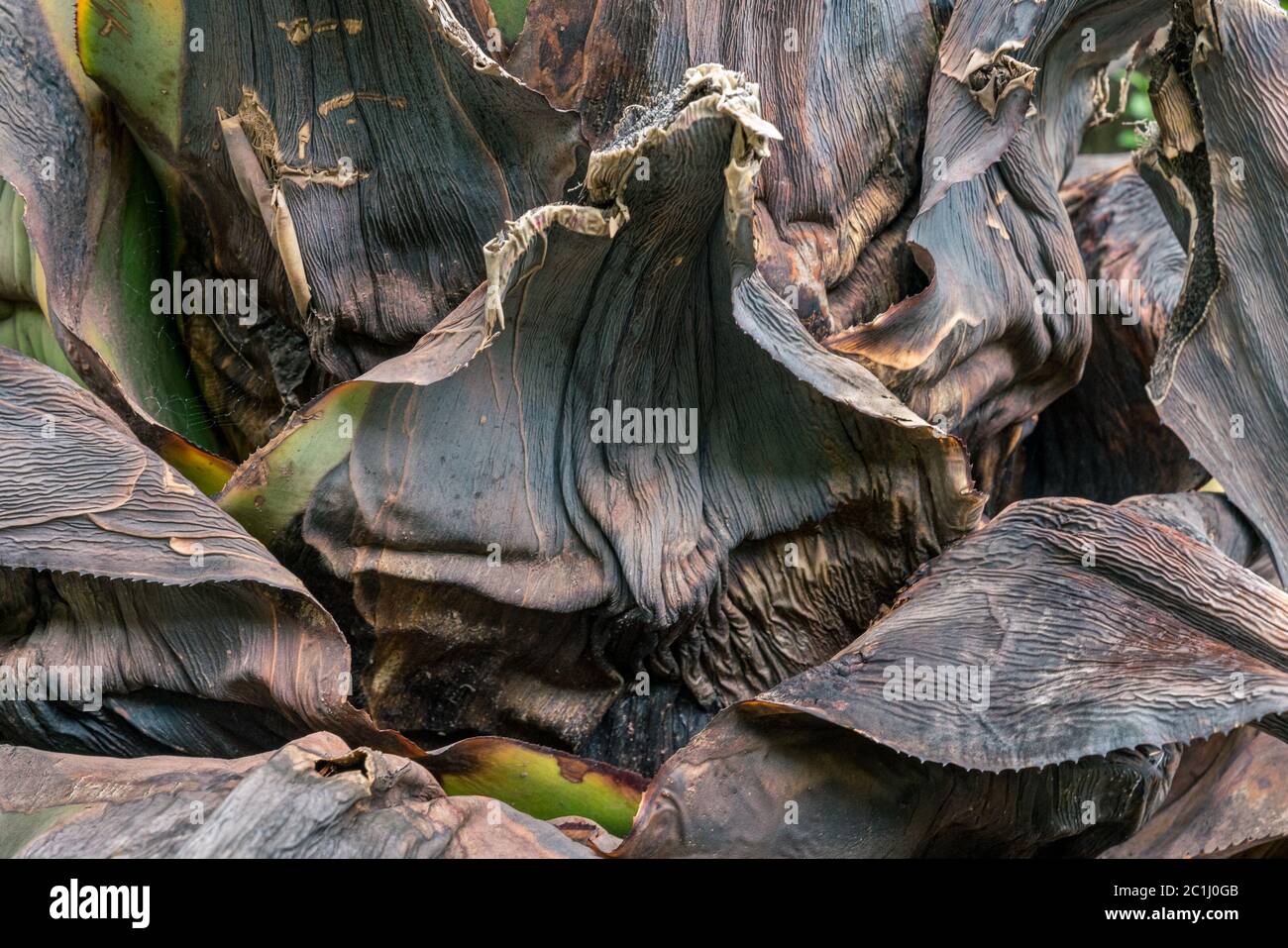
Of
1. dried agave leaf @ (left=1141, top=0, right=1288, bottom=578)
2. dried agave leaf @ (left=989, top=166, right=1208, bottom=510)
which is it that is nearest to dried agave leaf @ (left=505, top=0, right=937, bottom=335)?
dried agave leaf @ (left=1141, top=0, right=1288, bottom=578)

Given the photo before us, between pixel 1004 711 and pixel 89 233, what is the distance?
91 centimetres

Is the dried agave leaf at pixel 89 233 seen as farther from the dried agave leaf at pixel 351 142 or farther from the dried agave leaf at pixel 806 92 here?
the dried agave leaf at pixel 806 92

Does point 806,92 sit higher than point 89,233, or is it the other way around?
point 806,92

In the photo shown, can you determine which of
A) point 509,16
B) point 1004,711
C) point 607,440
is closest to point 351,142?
point 509,16

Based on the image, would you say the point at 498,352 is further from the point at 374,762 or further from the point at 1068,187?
the point at 1068,187

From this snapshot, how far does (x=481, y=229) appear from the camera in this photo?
3.83 feet

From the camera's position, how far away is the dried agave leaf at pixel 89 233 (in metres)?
1.16

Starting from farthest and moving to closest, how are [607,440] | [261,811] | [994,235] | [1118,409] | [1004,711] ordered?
[1118,409] → [994,235] → [607,440] → [1004,711] → [261,811]

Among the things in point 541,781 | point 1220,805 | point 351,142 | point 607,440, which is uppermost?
point 351,142

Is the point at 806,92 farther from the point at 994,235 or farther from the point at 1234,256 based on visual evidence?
the point at 1234,256

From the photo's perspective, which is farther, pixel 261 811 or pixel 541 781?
pixel 541 781

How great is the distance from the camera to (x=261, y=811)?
35.3 inches

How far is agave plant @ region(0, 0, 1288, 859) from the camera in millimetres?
997
